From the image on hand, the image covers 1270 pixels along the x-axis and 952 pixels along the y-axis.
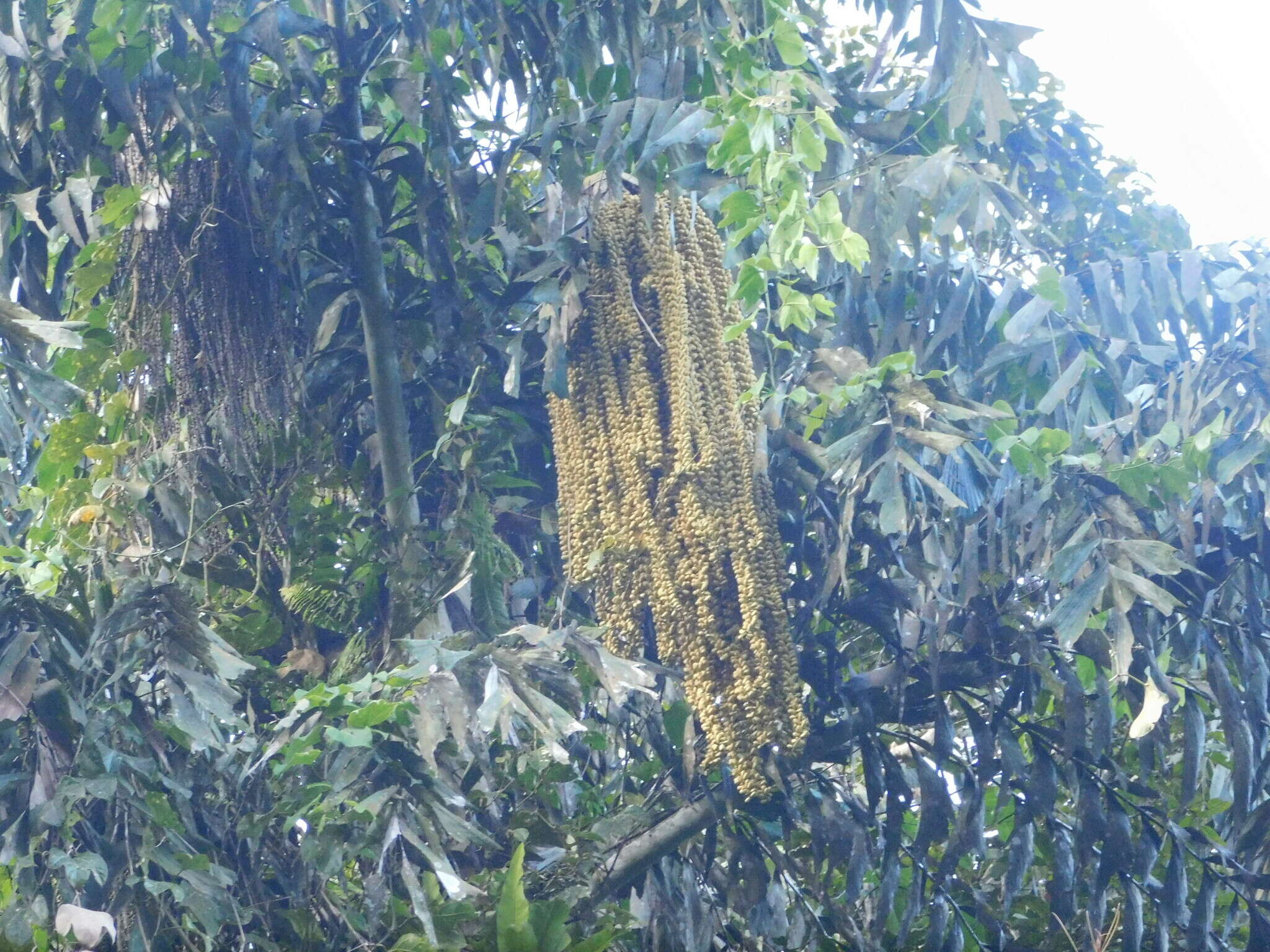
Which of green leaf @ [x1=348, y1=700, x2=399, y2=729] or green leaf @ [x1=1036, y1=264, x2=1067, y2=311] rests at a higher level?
green leaf @ [x1=1036, y1=264, x2=1067, y2=311]

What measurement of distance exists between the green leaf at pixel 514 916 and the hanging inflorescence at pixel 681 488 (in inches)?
19.6

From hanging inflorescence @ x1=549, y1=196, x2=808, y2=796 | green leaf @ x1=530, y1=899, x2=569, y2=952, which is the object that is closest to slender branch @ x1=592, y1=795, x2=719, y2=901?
hanging inflorescence @ x1=549, y1=196, x2=808, y2=796

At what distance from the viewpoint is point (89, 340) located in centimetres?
289

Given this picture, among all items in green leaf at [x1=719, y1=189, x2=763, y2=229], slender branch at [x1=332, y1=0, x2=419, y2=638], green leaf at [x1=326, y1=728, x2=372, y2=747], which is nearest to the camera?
green leaf at [x1=326, y1=728, x2=372, y2=747]

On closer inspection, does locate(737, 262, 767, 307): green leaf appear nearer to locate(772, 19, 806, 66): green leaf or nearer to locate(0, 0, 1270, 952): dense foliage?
locate(0, 0, 1270, 952): dense foliage

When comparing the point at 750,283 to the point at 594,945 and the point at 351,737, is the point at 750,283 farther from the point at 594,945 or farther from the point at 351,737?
the point at 594,945

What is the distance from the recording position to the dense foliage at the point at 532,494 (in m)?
2.21

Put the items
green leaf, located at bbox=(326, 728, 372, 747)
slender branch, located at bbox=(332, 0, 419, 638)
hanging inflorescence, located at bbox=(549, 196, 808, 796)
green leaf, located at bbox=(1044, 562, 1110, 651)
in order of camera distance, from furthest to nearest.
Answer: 1. slender branch, located at bbox=(332, 0, 419, 638)
2. hanging inflorescence, located at bbox=(549, 196, 808, 796)
3. green leaf, located at bbox=(1044, 562, 1110, 651)
4. green leaf, located at bbox=(326, 728, 372, 747)

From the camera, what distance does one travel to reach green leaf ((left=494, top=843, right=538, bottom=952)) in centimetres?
207

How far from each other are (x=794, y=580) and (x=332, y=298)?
1.12 metres

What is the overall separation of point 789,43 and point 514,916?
57.8 inches

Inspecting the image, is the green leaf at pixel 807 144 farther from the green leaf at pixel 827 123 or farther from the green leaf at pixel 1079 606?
the green leaf at pixel 1079 606

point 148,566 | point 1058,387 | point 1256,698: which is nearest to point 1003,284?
point 1058,387

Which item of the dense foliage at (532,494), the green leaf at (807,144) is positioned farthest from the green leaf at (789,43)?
the green leaf at (807,144)
